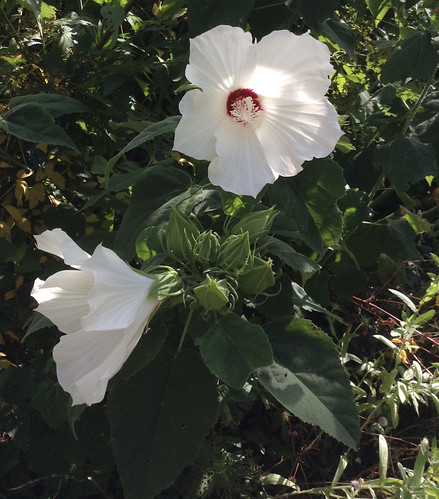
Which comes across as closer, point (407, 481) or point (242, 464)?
point (407, 481)

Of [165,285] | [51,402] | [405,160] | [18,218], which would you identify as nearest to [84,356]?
[165,285]

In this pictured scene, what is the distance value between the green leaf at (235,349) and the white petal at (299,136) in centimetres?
22

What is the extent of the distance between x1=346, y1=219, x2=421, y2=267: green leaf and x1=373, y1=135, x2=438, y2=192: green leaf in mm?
143

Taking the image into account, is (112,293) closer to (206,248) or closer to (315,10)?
(206,248)

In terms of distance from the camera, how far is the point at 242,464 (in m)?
1.44

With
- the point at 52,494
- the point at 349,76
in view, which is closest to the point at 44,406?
the point at 52,494

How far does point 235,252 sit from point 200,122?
0.18 m

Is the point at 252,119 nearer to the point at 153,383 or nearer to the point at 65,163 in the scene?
the point at 153,383

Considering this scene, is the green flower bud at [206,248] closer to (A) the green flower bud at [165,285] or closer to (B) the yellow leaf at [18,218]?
(A) the green flower bud at [165,285]

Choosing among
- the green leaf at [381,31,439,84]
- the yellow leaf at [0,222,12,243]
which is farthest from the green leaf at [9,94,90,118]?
→ the green leaf at [381,31,439,84]

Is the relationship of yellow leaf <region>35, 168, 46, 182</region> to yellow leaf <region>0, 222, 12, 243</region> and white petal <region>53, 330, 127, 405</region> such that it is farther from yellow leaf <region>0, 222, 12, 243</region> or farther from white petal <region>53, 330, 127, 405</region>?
white petal <region>53, 330, 127, 405</region>

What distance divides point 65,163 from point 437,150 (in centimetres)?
88

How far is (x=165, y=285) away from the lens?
76 centimetres

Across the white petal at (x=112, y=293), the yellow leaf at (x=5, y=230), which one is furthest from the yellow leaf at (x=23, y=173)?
the white petal at (x=112, y=293)
